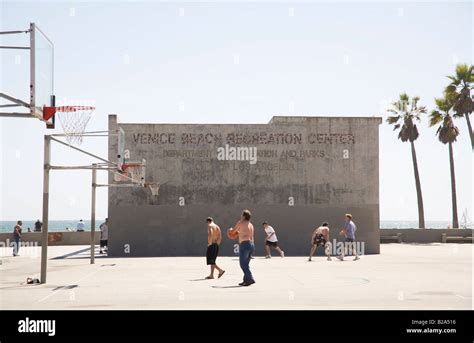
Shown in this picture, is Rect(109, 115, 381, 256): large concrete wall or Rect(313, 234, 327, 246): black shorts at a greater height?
Rect(109, 115, 381, 256): large concrete wall

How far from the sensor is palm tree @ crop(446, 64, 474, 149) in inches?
1976

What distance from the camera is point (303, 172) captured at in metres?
31.4

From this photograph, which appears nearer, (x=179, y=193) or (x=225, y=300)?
(x=225, y=300)

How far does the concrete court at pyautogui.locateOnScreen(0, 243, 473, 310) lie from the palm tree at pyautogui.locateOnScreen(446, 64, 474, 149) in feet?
92.4

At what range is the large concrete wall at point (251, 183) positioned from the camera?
1209 inches

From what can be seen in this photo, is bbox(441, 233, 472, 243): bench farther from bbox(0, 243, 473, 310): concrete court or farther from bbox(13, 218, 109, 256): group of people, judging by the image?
bbox(13, 218, 109, 256): group of people

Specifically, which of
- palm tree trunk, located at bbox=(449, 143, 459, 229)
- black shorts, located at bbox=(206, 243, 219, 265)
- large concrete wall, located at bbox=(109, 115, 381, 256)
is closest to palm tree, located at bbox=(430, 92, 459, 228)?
palm tree trunk, located at bbox=(449, 143, 459, 229)

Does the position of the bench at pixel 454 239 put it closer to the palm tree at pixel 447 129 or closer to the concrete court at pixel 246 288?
the palm tree at pixel 447 129

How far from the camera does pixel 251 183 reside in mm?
31109

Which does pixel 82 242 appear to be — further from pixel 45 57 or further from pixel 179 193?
pixel 45 57

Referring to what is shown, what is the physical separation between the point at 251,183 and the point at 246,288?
15326 mm
